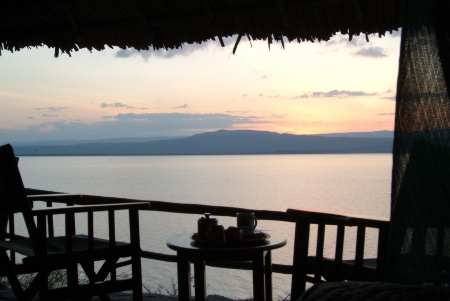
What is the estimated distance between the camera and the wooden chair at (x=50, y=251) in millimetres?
1851

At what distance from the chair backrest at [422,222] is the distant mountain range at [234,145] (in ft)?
510

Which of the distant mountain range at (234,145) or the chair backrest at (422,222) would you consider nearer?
the chair backrest at (422,222)

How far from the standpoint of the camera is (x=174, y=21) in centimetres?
260

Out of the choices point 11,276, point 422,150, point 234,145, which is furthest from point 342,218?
point 234,145

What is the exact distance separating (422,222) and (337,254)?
0.67 meters

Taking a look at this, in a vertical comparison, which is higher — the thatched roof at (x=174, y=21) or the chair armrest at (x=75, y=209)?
the thatched roof at (x=174, y=21)

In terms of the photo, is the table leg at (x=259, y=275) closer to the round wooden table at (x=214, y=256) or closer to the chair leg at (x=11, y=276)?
the round wooden table at (x=214, y=256)

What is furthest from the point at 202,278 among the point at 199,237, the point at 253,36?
the point at 253,36

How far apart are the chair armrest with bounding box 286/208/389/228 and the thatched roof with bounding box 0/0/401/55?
47.0 inches

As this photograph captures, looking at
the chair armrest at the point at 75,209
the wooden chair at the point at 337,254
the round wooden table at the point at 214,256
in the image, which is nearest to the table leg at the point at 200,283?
the round wooden table at the point at 214,256

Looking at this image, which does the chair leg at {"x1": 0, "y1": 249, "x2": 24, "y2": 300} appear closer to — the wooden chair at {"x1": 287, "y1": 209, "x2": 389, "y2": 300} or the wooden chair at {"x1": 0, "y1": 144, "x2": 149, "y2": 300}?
the wooden chair at {"x1": 0, "y1": 144, "x2": 149, "y2": 300}

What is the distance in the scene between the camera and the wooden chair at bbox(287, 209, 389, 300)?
1.73 metres

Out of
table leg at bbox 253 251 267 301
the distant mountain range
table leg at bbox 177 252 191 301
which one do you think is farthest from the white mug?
the distant mountain range

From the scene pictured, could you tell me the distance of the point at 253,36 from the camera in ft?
8.59
